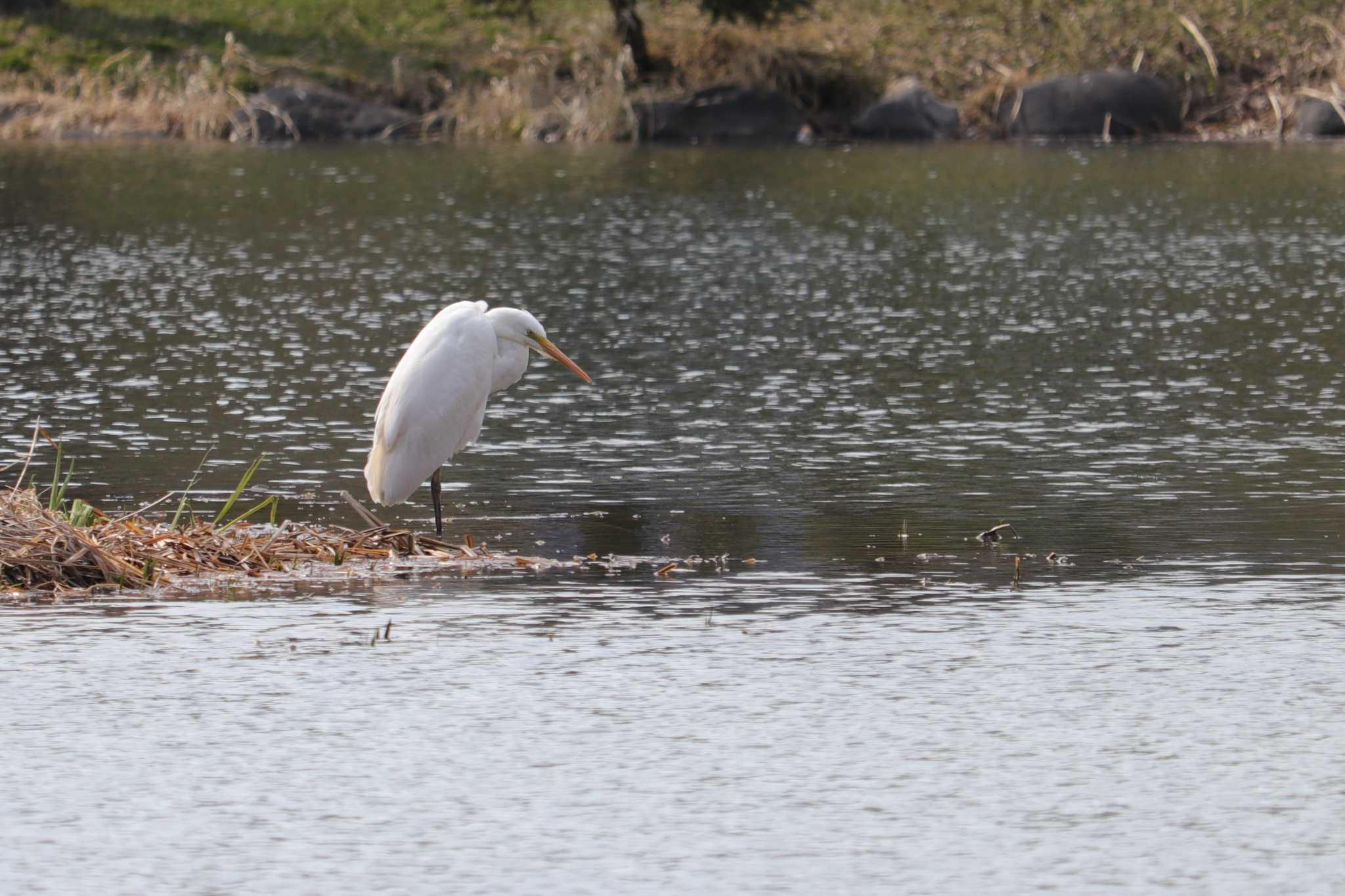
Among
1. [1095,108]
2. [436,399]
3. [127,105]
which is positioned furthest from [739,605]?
[127,105]

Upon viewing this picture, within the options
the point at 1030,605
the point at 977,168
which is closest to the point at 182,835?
the point at 1030,605

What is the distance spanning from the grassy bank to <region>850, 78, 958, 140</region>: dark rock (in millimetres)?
764

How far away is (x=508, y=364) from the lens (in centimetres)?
1042

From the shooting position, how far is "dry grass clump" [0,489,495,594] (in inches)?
355

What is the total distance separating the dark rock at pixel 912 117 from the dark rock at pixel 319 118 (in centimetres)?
945

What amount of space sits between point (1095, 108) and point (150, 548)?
112 feet

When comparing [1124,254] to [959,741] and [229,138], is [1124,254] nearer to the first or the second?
[959,741]

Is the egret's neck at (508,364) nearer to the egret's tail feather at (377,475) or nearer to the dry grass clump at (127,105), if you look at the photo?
the egret's tail feather at (377,475)

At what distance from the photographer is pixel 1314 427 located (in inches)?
517

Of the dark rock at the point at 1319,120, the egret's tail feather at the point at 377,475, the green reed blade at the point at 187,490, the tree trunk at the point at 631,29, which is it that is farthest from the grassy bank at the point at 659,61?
the egret's tail feather at the point at 377,475

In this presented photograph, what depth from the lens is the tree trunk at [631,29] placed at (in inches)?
1687

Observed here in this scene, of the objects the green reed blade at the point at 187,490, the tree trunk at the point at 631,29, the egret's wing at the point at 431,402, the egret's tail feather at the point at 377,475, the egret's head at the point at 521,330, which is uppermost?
the tree trunk at the point at 631,29


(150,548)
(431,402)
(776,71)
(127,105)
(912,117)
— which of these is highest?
(776,71)

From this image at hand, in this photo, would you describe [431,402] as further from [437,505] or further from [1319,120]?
[1319,120]
